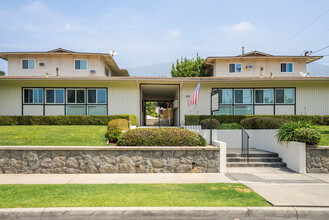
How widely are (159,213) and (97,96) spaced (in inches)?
616

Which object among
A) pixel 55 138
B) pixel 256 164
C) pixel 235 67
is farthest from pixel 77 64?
pixel 256 164

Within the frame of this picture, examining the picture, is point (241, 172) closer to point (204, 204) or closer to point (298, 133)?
point (298, 133)

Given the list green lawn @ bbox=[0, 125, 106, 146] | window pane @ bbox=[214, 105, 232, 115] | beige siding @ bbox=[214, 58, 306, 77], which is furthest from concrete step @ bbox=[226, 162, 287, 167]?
beige siding @ bbox=[214, 58, 306, 77]

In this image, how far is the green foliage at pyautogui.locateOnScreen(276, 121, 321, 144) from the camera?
30.8 ft

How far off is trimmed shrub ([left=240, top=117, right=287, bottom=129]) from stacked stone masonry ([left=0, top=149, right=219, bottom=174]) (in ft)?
18.4

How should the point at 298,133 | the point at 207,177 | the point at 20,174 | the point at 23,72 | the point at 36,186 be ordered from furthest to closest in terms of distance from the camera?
1. the point at 23,72
2. the point at 298,133
3. the point at 20,174
4. the point at 207,177
5. the point at 36,186

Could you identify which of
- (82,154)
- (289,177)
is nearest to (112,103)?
(82,154)

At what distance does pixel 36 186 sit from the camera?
687 centimetres

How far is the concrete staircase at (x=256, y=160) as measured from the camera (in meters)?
10.2

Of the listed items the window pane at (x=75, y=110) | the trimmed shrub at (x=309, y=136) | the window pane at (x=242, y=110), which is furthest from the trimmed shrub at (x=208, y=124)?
the window pane at (x=75, y=110)

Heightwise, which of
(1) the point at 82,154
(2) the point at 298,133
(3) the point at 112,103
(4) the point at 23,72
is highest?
(4) the point at 23,72

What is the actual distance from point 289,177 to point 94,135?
8407mm

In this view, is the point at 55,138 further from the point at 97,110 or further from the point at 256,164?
the point at 256,164

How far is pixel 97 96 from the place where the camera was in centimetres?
1941
